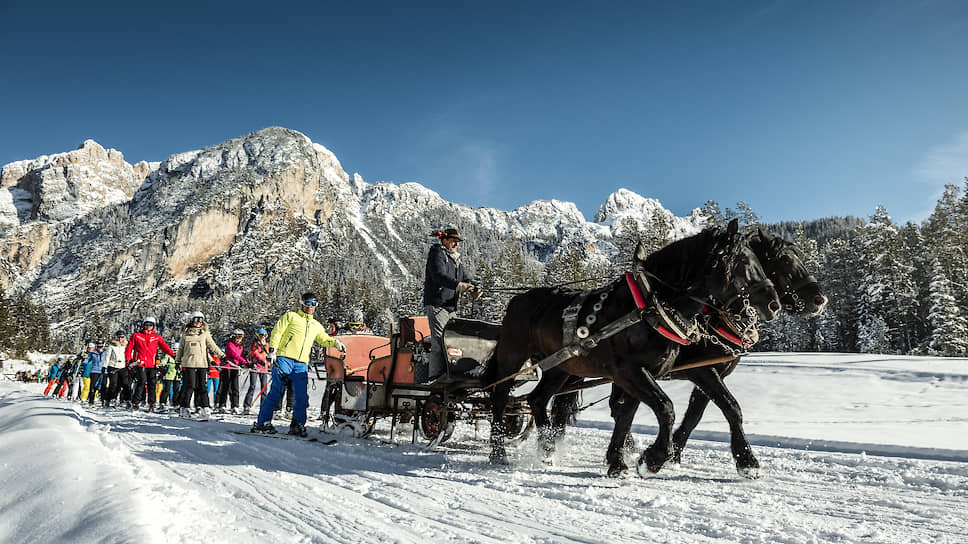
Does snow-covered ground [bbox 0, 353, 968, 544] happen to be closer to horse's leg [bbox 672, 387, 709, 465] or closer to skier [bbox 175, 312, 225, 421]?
horse's leg [bbox 672, 387, 709, 465]

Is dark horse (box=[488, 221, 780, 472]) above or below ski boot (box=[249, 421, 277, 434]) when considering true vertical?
above

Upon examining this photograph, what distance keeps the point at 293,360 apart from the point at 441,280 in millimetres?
2994

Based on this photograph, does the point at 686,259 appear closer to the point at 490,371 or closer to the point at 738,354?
the point at 738,354

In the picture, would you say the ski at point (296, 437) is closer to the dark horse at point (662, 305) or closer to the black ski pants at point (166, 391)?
the dark horse at point (662, 305)

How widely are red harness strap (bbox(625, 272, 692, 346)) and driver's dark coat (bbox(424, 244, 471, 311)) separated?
2.46 metres

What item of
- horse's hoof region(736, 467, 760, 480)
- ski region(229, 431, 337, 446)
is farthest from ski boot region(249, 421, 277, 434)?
horse's hoof region(736, 467, 760, 480)

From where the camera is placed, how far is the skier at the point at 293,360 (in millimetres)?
8711

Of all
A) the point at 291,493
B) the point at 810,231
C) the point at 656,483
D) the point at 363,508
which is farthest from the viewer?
the point at 810,231

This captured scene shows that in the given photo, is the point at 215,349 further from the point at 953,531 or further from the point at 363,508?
the point at 953,531

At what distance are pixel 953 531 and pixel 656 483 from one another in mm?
2117

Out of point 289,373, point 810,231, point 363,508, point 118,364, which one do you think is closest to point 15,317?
point 118,364

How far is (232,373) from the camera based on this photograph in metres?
15.6

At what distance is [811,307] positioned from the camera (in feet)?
18.0

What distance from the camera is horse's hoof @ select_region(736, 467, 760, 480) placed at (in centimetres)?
535
